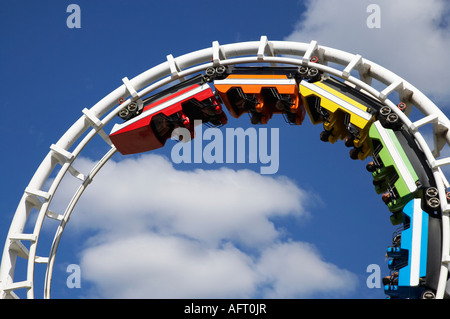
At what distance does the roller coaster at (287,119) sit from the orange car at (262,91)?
4 centimetres

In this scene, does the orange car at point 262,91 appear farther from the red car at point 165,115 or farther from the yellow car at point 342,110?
the red car at point 165,115

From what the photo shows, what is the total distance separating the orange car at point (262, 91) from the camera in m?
25.4

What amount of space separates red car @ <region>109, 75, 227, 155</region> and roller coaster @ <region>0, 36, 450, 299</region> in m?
0.04

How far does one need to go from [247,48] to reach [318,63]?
2.65 metres

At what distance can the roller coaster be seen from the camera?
902 inches

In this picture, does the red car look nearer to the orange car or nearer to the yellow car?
the orange car

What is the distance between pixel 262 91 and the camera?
2575 cm

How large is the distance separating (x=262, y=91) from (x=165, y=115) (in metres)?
3.58

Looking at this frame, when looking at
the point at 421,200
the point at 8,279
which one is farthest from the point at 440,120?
the point at 8,279

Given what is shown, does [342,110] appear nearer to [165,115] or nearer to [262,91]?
[262,91]
